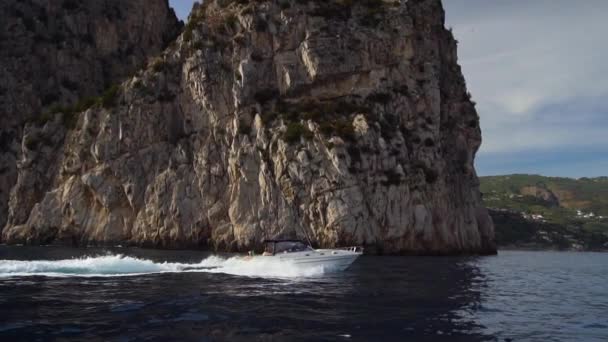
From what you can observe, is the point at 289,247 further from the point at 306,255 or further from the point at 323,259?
the point at 323,259

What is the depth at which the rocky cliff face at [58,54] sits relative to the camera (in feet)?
320

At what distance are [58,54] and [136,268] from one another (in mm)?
85279

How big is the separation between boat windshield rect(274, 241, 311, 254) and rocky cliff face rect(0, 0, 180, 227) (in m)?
67.9

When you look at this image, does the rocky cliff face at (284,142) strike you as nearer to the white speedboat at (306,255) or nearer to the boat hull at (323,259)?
the boat hull at (323,259)

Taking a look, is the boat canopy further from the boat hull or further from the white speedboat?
the boat hull

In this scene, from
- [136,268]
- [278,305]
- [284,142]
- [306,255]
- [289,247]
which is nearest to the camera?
[278,305]

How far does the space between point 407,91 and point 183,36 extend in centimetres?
3715

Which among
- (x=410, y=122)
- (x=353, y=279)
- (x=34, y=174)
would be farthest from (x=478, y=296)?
(x=34, y=174)

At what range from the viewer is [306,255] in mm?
36219

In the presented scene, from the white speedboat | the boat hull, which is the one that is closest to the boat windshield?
the white speedboat

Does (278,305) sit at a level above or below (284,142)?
below

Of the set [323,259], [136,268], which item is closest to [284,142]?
[323,259]

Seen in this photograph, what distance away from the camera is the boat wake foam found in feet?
110

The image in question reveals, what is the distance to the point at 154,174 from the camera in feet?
260
